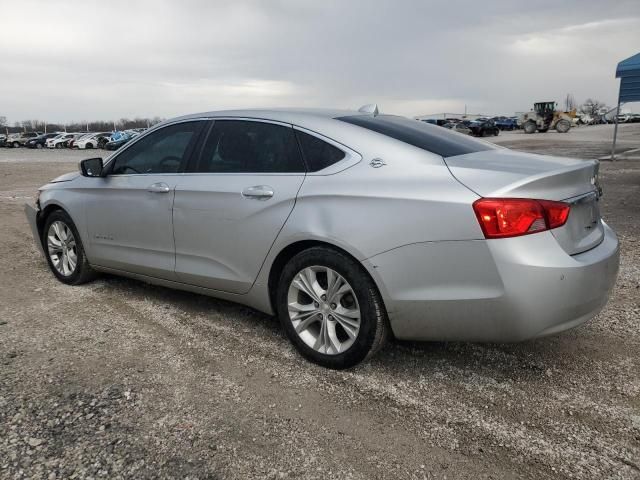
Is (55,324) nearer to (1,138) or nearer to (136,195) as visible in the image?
(136,195)

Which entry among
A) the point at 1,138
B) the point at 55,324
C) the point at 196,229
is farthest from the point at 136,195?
the point at 1,138

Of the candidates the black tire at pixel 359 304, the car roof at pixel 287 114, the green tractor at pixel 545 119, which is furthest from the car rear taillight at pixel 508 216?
the green tractor at pixel 545 119

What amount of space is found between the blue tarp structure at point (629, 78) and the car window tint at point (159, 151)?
16.4 meters

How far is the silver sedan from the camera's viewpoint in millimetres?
2602

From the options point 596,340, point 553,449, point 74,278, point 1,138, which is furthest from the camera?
point 1,138

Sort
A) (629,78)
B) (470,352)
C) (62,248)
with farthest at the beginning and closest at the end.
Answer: (629,78) → (62,248) → (470,352)

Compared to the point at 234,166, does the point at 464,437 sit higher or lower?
lower

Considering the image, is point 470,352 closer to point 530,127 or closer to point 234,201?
point 234,201

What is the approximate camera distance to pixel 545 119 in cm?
4769

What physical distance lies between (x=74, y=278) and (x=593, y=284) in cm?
421

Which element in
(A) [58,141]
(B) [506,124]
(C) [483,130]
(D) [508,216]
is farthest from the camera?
(B) [506,124]

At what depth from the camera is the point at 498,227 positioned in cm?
255

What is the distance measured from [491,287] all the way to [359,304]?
72cm

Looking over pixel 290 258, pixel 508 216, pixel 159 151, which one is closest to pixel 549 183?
pixel 508 216
